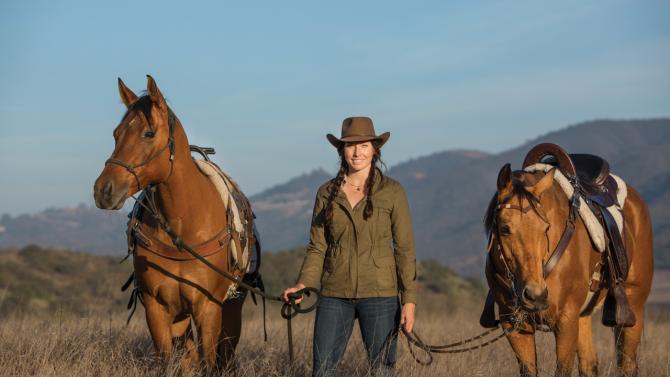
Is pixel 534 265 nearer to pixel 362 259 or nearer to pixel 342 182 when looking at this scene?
pixel 362 259

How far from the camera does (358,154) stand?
5.02 m

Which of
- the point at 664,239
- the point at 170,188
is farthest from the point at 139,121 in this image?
the point at 664,239

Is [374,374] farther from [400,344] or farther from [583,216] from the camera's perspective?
[400,344]

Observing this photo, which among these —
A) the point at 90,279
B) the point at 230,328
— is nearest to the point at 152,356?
the point at 230,328

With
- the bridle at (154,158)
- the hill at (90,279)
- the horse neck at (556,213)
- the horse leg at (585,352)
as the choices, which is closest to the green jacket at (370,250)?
the horse neck at (556,213)

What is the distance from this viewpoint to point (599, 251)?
5.71 metres

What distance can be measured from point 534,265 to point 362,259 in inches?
39.5

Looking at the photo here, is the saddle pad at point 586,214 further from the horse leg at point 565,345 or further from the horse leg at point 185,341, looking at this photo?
the horse leg at point 185,341

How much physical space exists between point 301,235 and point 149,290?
190m

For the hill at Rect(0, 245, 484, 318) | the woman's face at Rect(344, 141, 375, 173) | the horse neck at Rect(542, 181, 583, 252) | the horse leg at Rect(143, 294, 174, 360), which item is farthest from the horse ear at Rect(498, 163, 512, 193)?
the hill at Rect(0, 245, 484, 318)

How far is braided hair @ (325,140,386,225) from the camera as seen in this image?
501 centimetres

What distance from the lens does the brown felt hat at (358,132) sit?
16.3 ft

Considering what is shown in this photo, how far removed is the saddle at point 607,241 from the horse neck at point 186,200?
2.00 meters

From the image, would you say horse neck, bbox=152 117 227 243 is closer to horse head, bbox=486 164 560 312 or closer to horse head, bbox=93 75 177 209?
horse head, bbox=93 75 177 209
